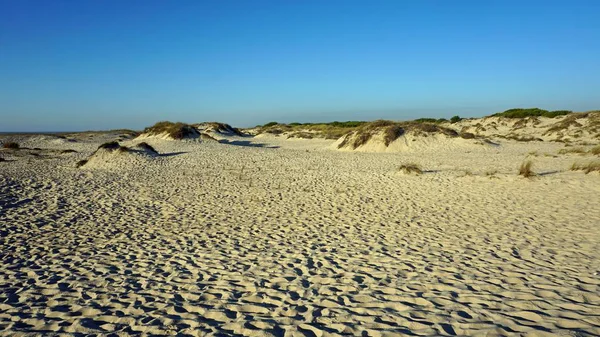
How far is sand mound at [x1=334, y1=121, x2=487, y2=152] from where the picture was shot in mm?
27125

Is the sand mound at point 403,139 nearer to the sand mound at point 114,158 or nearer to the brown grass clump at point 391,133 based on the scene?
the brown grass clump at point 391,133

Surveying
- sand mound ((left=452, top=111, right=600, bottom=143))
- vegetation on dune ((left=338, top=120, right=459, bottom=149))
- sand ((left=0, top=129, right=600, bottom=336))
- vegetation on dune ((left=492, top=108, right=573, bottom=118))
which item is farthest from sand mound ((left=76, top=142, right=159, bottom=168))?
vegetation on dune ((left=492, top=108, right=573, bottom=118))

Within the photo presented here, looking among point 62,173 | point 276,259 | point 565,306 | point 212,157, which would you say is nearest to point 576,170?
point 565,306

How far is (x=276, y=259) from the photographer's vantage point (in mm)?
6246

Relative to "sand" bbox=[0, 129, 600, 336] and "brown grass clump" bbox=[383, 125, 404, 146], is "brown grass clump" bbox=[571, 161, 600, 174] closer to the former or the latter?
"sand" bbox=[0, 129, 600, 336]

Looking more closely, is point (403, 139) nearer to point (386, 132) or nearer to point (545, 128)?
point (386, 132)

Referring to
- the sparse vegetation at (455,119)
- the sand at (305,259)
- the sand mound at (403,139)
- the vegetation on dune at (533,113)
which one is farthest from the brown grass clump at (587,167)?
the sparse vegetation at (455,119)

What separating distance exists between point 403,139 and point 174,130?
69.5 ft

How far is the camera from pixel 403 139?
27.8 metres

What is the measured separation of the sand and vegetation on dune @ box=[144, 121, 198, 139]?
834 inches

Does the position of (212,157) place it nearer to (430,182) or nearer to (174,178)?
(174,178)

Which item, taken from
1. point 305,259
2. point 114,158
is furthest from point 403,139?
point 305,259

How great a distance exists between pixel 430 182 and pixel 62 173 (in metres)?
16.2

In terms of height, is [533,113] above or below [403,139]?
above
